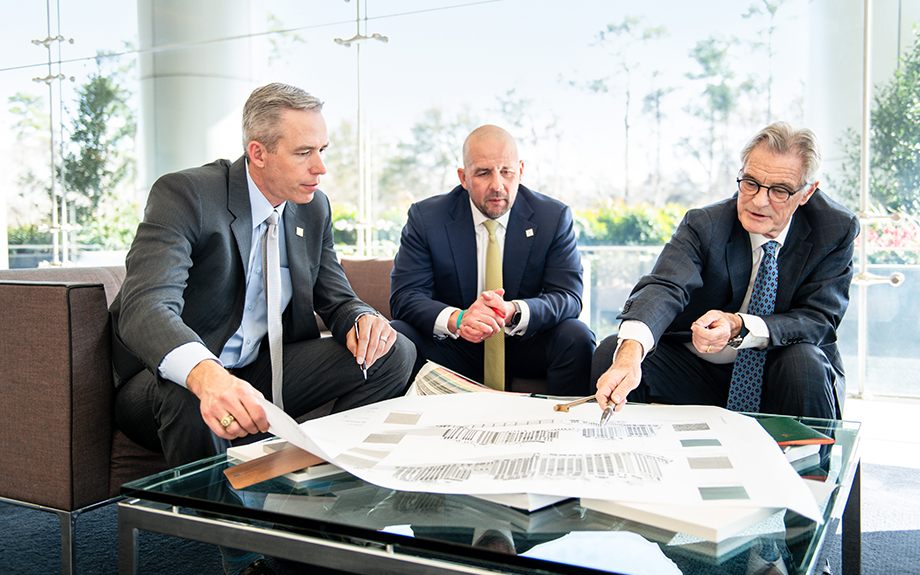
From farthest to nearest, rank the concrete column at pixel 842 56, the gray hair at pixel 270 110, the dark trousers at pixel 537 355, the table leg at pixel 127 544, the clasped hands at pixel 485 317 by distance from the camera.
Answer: the concrete column at pixel 842 56 < the dark trousers at pixel 537 355 < the clasped hands at pixel 485 317 < the gray hair at pixel 270 110 < the table leg at pixel 127 544

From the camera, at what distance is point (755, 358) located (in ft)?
5.30

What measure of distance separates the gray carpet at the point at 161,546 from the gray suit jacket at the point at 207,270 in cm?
46

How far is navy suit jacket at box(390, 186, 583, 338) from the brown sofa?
971 millimetres

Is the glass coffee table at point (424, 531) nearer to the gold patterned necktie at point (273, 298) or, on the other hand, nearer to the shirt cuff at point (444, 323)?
the gold patterned necktie at point (273, 298)

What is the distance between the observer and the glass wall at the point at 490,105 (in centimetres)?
302

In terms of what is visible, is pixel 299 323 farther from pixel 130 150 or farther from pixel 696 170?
pixel 130 150

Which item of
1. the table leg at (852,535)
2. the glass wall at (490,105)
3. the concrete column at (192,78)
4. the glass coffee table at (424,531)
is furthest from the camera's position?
the concrete column at (192,78)

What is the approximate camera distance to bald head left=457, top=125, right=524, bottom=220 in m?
2.13

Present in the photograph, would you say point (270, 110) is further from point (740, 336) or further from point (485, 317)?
point (740, 336)

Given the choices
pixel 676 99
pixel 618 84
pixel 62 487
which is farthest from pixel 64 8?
pixel 62 487

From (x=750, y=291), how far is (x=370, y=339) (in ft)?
3.38

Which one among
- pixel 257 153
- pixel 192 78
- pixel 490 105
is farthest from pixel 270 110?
pixel 192 78

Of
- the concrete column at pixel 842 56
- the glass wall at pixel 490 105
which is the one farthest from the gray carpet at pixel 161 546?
the concrete column at pixel 842 56

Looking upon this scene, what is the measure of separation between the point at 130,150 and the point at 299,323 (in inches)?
162
